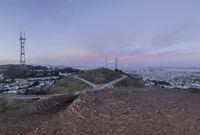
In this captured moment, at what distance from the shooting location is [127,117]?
7.61 meters

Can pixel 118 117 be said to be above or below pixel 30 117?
above

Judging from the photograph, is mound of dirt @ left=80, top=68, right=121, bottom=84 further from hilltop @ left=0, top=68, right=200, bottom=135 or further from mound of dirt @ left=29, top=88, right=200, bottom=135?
mound of dirt @ left=29, top=88, right=200, bottom=135

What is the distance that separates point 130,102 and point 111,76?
2495 centimetres

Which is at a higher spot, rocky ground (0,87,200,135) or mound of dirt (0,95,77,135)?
rocky ground (0,87,200,135)

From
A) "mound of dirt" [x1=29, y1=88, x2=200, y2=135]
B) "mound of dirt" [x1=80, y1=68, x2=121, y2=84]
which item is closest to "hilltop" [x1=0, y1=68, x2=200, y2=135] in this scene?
"mound of dirt" [x1=29, y1=88, x2=200, y2=135]

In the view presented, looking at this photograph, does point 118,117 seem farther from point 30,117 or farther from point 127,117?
point 30,117

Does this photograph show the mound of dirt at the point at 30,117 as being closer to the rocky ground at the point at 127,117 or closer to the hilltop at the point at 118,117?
the hilltop at the point at 118,117

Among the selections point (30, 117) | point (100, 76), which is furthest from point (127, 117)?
point (100, 76)

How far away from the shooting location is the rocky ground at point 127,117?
6.91 metres

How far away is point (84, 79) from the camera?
32844 mm

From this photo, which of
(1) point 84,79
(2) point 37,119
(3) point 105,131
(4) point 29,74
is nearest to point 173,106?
(3) point 105,131

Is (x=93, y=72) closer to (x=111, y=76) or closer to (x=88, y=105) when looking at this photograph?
(x=111, y=76)

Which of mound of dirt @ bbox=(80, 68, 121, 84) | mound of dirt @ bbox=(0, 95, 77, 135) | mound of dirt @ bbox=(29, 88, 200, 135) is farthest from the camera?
mound of dirt @ bbox=(80, 68, 121, 84)

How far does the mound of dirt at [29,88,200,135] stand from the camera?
22.7 feet
